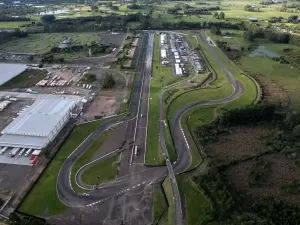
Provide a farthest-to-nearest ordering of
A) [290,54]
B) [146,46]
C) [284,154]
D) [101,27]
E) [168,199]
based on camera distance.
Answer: [101,27] < [146,46] < [290,54] < [284,154] < [168,199]

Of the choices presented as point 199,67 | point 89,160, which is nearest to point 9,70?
point 89,160

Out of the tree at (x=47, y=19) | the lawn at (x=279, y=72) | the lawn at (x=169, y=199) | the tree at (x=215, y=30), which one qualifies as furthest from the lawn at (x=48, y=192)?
the tree at (x=47, y=19)

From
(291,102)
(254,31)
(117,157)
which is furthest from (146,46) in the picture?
(117,157)

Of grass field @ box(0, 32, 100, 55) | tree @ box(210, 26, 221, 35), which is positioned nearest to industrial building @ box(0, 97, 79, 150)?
grass field @ box(0, 32, 100, 55)

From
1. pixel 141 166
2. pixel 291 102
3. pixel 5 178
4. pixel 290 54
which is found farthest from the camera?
pixel 290 54

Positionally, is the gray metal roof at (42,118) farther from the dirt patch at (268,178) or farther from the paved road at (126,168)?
the dirt patch at (268,178)

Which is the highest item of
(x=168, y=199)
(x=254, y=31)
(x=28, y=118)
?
(x=254, y=31)

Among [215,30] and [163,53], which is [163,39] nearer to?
[163,53]

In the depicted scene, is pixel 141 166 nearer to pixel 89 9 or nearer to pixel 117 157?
pixel 117 157
